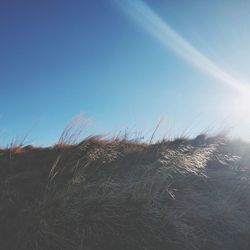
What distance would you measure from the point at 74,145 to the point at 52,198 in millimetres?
1776

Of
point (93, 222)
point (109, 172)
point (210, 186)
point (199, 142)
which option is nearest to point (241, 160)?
point (199, 142)

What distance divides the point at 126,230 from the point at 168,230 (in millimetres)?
452

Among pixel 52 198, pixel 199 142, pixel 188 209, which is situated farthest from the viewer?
pixel 199 142

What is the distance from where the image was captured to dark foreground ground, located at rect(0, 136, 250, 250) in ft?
11.3

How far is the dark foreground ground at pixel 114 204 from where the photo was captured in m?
3.46

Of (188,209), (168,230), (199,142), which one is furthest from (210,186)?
(199,142)

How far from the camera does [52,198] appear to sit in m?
3.71

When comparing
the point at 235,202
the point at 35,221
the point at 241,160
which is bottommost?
the point at 35,221

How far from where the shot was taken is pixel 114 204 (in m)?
3.87

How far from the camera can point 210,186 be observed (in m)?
5.24

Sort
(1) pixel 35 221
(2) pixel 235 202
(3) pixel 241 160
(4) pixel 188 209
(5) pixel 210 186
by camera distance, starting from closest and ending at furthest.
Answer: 1. (1) pixel 35 221
2. (4) pixel 188 209
3. (2) pixel 235 202
4. (5) pixel 210 186
5. (3) pixel 241 160

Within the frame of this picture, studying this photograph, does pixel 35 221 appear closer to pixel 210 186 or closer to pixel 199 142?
pixel 210 186

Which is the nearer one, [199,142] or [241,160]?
[241,160]

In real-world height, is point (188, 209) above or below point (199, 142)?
below
